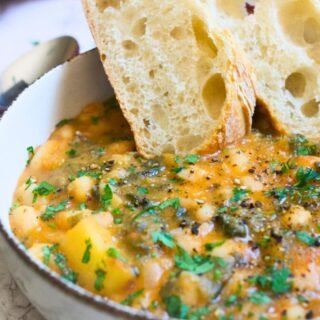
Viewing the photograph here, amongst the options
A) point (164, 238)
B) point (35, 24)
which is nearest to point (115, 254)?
point (164, 238)

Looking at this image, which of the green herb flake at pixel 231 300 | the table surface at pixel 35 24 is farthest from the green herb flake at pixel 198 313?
the table surface at pixel 35 24

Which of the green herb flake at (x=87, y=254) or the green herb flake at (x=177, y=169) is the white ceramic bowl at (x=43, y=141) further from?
the green herb flake at (x=177, y=169)

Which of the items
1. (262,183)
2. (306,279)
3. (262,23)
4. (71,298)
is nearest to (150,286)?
(71,298)

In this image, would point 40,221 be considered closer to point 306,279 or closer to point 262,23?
point 306,279

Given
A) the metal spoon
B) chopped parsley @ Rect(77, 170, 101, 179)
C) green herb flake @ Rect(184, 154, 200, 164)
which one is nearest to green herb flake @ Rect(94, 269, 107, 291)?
chopped parsley @ Rect(77, 170, 101, 179)

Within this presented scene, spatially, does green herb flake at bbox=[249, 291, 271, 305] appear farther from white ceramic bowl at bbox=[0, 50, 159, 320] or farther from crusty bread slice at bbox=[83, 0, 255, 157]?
crusty bread slice at bbox=[83, 0, 255, 157]

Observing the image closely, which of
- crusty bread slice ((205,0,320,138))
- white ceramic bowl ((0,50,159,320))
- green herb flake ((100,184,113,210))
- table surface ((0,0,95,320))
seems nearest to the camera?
white ceramic bowl ((0,50,159,320))
